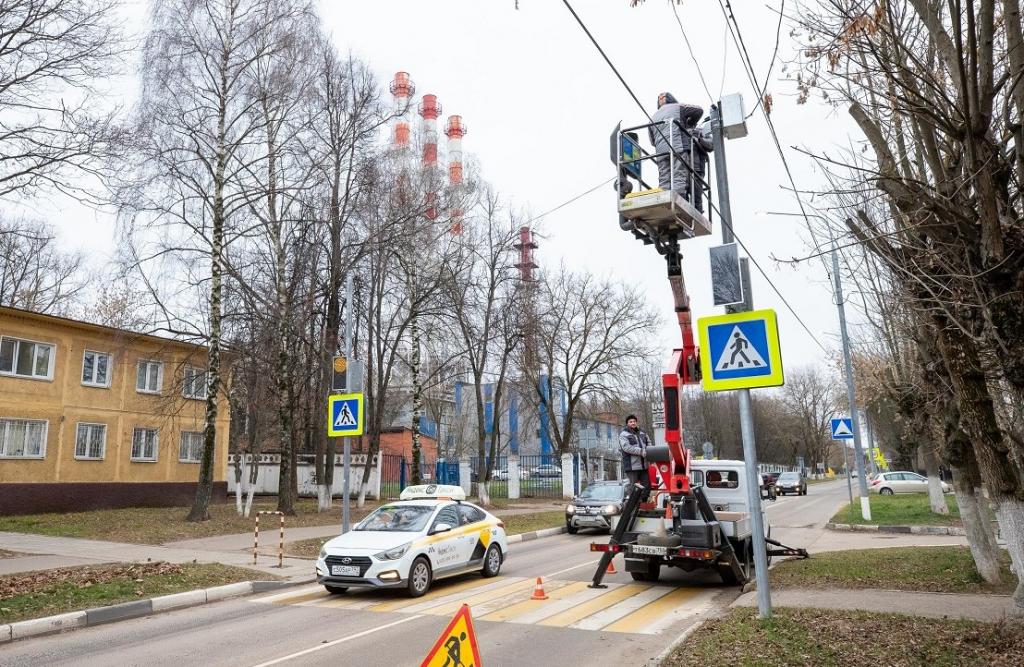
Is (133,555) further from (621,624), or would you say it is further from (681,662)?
(681,662)

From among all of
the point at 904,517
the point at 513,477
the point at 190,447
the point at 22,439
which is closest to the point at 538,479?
the point at 513,477

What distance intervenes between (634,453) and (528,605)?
2.88 meters

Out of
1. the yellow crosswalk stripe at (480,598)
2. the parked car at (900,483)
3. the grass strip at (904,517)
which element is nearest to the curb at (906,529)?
the grass strip at (904,517)

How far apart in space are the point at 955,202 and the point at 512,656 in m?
6.25

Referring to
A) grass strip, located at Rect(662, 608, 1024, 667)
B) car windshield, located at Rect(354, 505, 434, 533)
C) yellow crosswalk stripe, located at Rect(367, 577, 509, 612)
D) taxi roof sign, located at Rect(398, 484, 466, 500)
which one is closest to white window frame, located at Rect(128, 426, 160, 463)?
taxi roof sign, located at Rect(398, 484, 466, 500)

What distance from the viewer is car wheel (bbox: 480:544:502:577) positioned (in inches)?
504

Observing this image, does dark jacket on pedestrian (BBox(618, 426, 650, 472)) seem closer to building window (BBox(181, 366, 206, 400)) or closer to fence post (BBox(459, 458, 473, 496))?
building window (BBox(181, 366, 206, 400))

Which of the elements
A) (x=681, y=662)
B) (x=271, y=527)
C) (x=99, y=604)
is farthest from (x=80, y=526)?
(x=681, y=662)

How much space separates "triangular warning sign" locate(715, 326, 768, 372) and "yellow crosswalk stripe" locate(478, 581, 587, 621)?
14.3ft

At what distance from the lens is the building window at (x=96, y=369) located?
85.0 ft

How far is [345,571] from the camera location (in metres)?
10.7

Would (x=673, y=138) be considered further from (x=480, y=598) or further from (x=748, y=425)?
(x=480, y=598)

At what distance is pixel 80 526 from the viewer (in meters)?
19.7

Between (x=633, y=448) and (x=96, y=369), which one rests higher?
(x=96, y=369)
